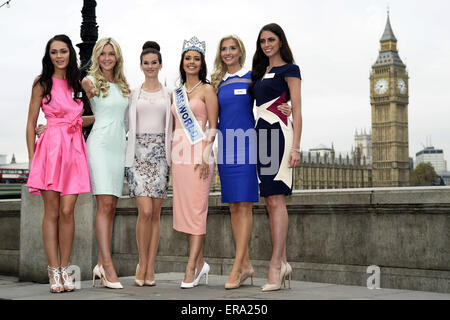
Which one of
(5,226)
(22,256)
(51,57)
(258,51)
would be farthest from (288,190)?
(5,226)

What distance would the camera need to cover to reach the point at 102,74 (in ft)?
16.7

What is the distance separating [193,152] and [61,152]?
989 mm

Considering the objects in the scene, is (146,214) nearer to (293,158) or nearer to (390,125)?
(293,158)

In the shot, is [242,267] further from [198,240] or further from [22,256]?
[22,256]

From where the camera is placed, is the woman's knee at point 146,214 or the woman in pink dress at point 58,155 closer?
the woman in pink dress at point 58,155

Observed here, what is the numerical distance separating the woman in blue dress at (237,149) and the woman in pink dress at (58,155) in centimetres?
→ 106

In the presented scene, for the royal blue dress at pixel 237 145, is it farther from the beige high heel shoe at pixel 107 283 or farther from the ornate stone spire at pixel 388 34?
the ornate stone spire at pixel 388 34

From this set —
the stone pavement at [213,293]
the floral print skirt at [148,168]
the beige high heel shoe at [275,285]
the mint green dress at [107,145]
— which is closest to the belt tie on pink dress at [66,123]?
the mint green dress at [107,145]

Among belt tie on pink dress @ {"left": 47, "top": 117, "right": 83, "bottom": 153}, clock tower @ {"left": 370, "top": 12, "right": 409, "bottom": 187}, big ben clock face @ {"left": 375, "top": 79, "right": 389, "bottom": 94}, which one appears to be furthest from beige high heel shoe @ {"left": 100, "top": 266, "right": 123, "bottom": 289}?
big ben clock face @ {"left": 375, "top": 79, "right": 389, "bottom": 94}

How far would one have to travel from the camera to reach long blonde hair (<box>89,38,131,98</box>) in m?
5.03

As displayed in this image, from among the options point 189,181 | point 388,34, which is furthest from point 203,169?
point 388,34

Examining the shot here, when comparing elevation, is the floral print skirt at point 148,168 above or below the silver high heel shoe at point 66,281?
above

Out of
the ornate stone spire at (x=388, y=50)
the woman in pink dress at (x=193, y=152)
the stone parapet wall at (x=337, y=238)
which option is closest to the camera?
the woman in pink dress at (x=193, y=152)

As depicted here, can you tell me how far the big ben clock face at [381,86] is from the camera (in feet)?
359
